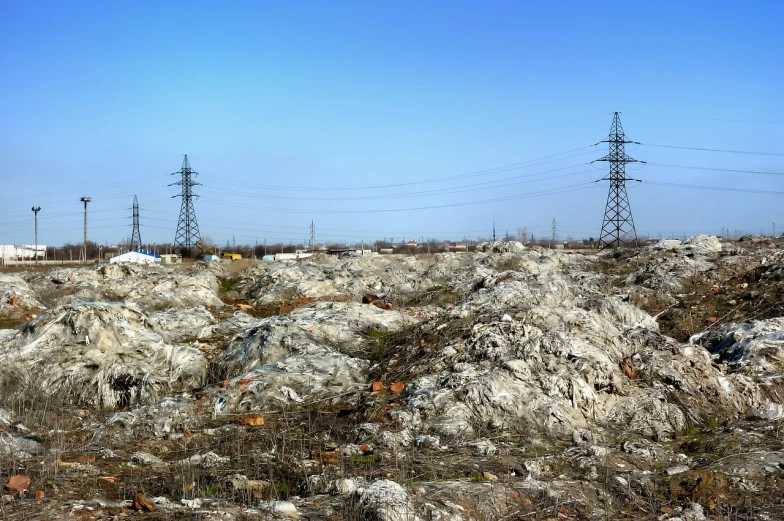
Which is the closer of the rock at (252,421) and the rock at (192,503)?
the rock at (192,503)

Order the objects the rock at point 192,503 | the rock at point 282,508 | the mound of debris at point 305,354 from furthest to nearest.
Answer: the mound of debris at point 305,354 < the rock at point 192,503 < the rock at point 282,508

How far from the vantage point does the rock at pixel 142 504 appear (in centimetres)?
568

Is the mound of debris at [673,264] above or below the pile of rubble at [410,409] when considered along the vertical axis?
above

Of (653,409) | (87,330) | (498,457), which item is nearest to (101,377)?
Answer: (87,330)

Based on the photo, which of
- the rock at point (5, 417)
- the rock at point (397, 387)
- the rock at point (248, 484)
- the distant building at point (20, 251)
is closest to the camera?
the rock at point (248, 484)

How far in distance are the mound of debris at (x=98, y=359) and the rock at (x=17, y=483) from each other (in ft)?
13.0

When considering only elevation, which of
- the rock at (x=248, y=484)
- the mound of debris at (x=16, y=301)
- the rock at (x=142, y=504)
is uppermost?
the mound of debris at (x=16, y=301)

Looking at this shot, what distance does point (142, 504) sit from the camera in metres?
5.69

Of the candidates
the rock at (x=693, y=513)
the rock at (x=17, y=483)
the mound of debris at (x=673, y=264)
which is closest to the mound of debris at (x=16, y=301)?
the rock at (x=17, y=483)

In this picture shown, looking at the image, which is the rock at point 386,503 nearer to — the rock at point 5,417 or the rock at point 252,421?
the rock at point 252,421

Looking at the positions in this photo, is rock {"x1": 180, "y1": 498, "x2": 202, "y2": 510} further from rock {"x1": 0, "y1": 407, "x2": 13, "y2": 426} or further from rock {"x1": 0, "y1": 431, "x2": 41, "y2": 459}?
rock {"x1": 0, "y1": 407, "x2": 13, "y2": 426}

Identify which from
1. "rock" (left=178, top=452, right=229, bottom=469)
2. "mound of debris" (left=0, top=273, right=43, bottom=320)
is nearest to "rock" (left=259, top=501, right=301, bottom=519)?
"rock" (left=178, top=452, right=229, bottom=469)

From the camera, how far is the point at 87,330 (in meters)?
11.1

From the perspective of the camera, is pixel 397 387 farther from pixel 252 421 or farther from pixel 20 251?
pixel 20 251
